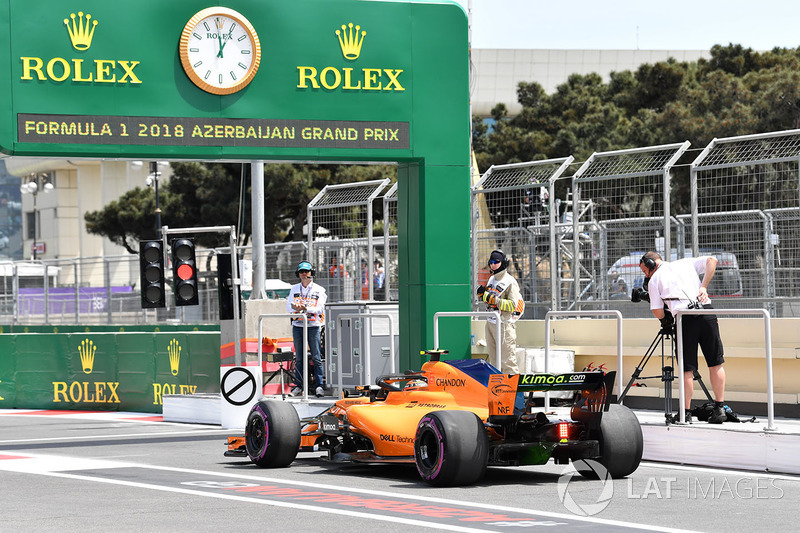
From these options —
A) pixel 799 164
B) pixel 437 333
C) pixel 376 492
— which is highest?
pixel 799 164

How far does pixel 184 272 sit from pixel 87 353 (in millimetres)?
5590

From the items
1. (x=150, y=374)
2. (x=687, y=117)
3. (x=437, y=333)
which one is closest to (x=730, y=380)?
(x=437, y=333)

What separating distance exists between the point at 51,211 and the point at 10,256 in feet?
70.1

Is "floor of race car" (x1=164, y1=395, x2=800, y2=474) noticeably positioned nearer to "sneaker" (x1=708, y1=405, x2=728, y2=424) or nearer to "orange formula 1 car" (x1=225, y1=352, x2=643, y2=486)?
"sneaker" (x1=708, y1=405, x2=728, y2=424)

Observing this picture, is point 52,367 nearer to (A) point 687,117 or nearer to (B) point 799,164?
(B) point 799,164

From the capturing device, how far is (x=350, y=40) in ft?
52.6

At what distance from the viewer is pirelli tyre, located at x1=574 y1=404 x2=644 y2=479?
413 inches

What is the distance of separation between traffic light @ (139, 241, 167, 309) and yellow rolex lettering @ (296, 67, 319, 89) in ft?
10.7

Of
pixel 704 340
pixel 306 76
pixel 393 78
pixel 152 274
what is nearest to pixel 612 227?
pixel 393 78

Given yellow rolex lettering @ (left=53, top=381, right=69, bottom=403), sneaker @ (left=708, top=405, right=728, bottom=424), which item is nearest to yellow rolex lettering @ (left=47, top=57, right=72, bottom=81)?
sneaker @ (left=708, top=405, right=728, bottom=424)

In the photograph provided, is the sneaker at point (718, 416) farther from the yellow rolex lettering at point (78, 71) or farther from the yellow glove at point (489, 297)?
the yellow rolex lettering at point (78, 71)

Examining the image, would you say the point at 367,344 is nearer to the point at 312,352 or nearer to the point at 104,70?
the point at 312,352

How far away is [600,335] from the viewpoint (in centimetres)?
1759

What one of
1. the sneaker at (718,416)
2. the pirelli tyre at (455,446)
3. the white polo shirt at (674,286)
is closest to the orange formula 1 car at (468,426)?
the pirelli tyre at (455,446)
